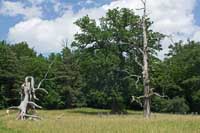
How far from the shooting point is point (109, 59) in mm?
59938

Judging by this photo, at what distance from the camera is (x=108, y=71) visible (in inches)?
2384

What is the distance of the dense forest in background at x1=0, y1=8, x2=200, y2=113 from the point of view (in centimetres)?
6084

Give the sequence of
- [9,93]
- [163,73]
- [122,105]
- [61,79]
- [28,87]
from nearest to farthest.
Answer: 1. [28,87]
2. [122,105]
3. [163,73]
4. [9,93]
5. [61,79]

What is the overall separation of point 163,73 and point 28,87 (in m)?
44.1

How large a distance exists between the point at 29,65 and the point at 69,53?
7.68m

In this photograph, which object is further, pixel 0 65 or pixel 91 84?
pixel 0 65

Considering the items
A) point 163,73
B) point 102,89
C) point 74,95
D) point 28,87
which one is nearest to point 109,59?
point 102,89

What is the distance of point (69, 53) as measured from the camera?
84.9 m

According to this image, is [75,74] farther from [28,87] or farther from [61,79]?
[28,87]

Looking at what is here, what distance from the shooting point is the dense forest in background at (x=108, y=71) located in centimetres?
6084

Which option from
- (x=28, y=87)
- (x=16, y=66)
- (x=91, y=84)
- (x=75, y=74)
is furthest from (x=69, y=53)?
(x=28, y=87)

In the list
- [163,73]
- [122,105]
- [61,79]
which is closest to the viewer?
[122,105]

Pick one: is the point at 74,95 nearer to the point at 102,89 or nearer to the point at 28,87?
the point at 102,89

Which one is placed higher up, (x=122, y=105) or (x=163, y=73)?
(x=163, y=73)
